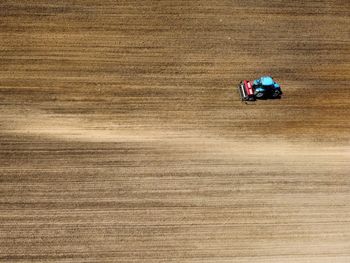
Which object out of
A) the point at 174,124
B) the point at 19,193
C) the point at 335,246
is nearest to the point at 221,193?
the point at 174,124

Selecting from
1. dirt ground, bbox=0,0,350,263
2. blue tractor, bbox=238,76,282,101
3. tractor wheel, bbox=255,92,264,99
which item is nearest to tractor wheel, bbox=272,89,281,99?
blue tractor, bbox=238,76,282,101

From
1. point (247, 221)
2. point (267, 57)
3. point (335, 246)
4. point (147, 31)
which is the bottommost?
point (335, 246)

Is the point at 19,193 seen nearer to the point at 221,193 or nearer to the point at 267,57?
the point at 221,193

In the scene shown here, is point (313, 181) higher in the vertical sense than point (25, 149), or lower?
lower

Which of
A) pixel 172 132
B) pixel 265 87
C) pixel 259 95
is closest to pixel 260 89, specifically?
pixel 265 87

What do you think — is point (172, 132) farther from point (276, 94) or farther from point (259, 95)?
point (276, 94)
